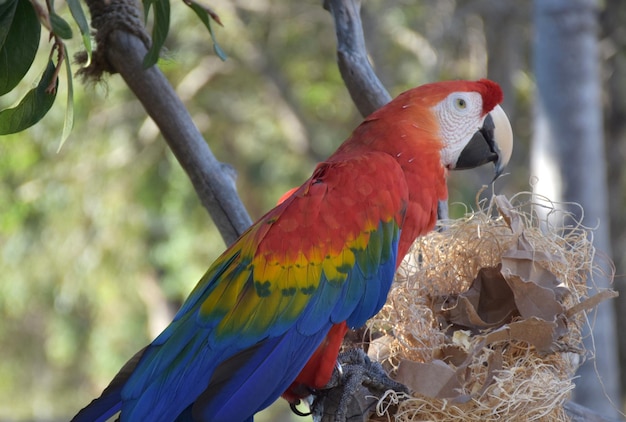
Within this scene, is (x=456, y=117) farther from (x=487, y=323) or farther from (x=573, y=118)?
(x=573, y=118)

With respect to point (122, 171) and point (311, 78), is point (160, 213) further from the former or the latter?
point (311, 78)

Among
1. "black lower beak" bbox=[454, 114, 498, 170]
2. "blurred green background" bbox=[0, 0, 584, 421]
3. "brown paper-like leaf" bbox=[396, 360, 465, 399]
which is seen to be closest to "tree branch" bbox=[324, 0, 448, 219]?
"black lower beak" bbox=[454, 114, 498, 170]

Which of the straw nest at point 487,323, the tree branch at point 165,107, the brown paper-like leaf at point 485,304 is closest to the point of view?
the straw nest at point 487,323

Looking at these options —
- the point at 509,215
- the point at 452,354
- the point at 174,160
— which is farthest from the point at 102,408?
the point at 174,160

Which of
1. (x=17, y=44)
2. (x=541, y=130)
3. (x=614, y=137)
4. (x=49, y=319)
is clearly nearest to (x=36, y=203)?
(x=49, y=319)

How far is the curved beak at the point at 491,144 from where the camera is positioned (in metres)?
1.66

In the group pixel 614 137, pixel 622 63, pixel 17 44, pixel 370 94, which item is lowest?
pixel 614 137

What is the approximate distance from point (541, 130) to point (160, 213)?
11.3ft

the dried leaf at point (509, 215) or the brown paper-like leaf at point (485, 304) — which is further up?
the dried leaf at point (509, 215)

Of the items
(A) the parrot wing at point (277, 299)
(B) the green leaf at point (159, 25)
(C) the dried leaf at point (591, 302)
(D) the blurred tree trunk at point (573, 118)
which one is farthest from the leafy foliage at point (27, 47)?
(D) the blurred tree trunk at point (573, 118)

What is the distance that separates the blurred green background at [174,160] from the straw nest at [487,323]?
3.32m

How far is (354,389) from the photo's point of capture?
1371mm

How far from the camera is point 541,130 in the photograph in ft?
9.02

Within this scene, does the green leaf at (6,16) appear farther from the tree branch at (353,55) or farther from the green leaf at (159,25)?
the tree branch at (353,55)
